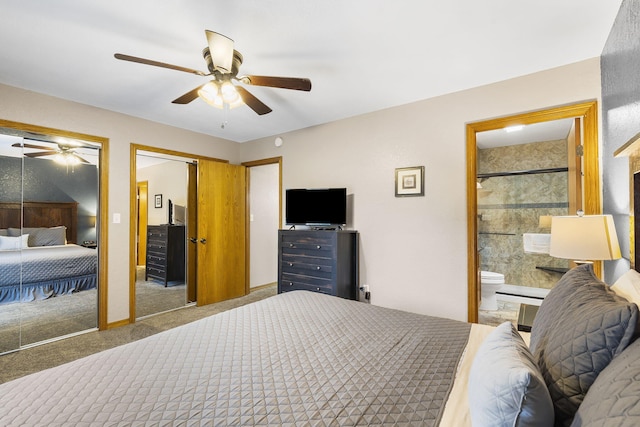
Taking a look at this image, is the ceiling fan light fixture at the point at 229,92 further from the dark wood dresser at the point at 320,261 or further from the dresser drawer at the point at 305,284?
the dresser drawer at the point at 305,284

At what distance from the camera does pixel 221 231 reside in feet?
14.4

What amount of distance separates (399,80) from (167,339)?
2.65 m

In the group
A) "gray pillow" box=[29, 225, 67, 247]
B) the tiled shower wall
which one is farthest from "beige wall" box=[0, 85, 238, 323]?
the tiled shower wall

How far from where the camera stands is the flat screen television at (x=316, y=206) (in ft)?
11.6

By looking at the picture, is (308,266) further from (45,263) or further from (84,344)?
(45,263)

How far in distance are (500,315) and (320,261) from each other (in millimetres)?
2366

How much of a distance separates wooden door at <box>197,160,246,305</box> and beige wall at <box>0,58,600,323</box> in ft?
2.43

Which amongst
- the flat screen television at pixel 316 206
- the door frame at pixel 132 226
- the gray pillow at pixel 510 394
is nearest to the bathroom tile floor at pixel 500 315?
the flat screen television at pixel 316 206

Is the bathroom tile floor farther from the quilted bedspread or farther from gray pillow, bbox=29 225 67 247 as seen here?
gray pillow, bbox=29 225 67 247

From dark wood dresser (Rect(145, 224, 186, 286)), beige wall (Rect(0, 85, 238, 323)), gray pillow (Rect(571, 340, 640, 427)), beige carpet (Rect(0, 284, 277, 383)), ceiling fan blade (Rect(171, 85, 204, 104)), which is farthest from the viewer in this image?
dark wood dresser (Rect(145, 224, 186, 286))

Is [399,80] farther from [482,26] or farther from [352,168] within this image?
[352,168]

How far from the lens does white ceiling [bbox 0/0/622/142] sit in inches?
70.1

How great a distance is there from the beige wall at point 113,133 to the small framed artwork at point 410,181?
116 inches

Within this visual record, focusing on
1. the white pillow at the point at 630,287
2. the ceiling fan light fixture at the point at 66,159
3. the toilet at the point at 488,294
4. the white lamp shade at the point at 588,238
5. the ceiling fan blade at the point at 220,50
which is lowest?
the toilet at the point at 488,294
